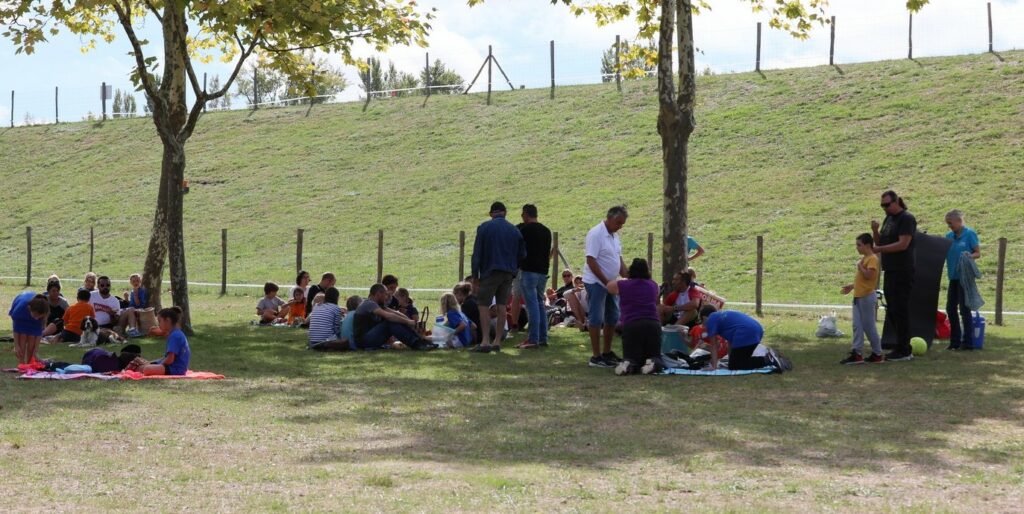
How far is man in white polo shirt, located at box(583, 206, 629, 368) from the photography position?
47.1ft

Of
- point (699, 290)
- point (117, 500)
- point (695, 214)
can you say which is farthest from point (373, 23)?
point (695, 214)

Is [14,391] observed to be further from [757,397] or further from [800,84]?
[800,84]

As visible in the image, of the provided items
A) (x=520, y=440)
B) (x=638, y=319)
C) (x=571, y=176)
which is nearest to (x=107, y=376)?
(x=638, y=319)

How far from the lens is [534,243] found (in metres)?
16.4

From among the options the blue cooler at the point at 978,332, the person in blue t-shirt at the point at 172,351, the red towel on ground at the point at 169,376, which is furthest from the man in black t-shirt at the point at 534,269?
the blue cooler at the point at 978,332

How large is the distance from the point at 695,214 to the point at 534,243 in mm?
25161

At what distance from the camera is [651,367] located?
13336mm

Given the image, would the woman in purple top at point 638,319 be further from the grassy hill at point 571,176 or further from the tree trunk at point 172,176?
the grassy hill at point 571,176

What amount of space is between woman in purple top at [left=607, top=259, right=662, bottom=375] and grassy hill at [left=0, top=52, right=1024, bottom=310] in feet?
53.7

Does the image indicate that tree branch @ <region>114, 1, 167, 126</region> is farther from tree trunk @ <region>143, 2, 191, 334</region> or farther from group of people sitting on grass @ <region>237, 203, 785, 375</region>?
group of people sitting on grass @ <region>237, 203, 785, 375</region>

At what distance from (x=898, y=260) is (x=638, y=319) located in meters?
3.26

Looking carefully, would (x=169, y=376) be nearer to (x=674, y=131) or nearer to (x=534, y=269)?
(x=534, y=269)

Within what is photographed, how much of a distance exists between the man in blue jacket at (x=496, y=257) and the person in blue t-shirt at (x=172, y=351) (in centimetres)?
406

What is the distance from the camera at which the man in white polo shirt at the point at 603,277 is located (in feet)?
47.1
